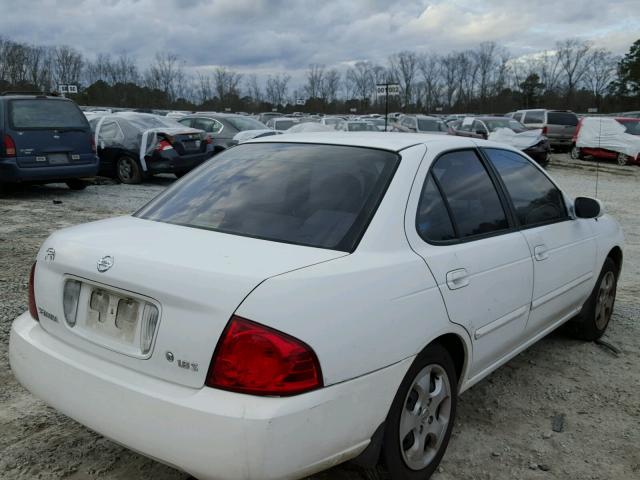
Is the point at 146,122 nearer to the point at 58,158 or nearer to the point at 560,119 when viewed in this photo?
the point at 58,158

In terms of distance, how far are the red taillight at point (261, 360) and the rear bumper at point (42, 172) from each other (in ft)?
30.0

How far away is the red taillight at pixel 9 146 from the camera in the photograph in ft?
31.3

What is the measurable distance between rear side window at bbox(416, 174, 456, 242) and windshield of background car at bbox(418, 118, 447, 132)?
17.9 meters

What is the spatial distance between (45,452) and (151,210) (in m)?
1.26

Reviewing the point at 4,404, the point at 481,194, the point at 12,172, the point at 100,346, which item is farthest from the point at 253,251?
the point at 12,172

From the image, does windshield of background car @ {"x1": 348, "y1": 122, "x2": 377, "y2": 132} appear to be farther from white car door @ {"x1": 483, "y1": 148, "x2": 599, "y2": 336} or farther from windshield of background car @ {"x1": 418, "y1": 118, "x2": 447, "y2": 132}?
white car door @ {"x1": 483, "y1": 148, "x2": 599, "y2": 336}

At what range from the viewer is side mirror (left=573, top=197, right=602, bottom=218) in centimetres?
385

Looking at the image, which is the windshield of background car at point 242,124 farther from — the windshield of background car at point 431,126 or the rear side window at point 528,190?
the rear side window at point 528,190

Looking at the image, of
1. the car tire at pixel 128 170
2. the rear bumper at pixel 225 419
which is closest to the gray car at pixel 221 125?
the car tire at pixel 128 170

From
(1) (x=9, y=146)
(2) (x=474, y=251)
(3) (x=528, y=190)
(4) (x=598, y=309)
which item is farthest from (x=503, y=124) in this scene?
(2) (x=474, y=251)

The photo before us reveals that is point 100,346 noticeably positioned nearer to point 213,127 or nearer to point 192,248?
point 192,248

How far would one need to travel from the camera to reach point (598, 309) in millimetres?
4395

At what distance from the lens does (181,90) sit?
69375 mm

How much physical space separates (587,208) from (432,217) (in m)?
1.68
